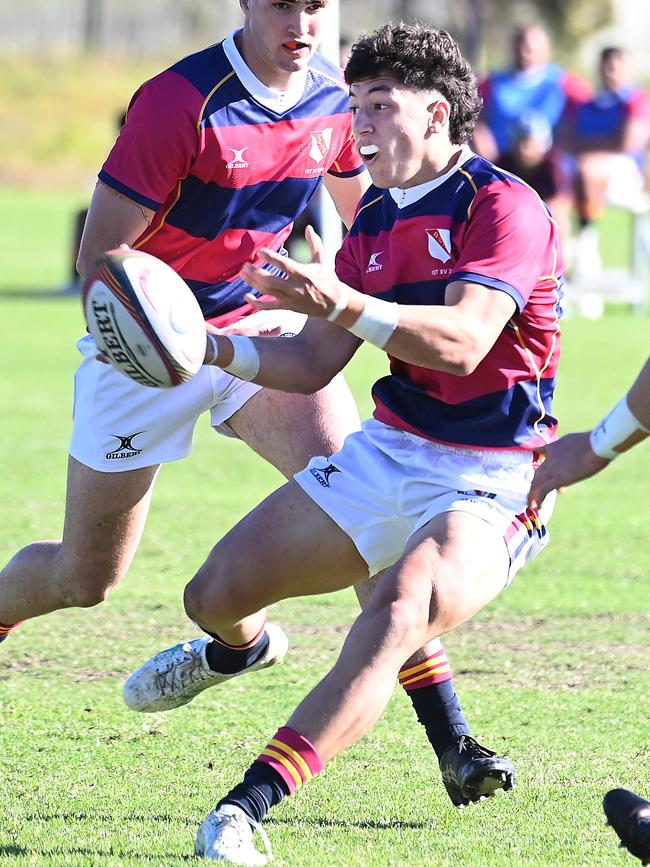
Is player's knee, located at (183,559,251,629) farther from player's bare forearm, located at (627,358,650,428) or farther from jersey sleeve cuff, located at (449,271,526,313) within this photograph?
player's bare forearm, located at (627,358,650,428)

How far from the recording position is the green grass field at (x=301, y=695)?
3861mm

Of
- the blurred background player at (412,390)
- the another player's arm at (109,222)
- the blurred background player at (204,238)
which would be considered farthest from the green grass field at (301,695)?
the another player's arm at (109,222)

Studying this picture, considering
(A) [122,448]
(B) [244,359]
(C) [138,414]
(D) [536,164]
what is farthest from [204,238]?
(D) [536,164]

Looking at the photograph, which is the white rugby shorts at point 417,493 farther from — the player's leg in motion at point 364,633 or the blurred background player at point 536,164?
the blurred background player at point 536,164

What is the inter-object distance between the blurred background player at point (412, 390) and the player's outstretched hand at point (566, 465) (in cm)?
24

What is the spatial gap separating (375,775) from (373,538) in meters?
0.78

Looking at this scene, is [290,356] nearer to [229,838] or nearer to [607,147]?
[229,838]

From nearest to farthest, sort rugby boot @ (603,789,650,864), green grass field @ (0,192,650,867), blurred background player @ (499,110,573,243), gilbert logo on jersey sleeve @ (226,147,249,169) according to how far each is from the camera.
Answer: rugby boot @ (603,789,650,864) < green grass field @ (0,192,650,867) < gilbert logo on jersey sleeve @ (226,147,249,169) < blurred background player @ (499,110,573,243)

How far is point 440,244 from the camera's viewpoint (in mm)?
4012

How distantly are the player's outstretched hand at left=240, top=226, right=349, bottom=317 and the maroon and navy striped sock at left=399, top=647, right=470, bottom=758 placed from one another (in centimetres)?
127

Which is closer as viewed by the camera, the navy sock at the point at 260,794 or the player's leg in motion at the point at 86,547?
the navy sock at the point at 260,794

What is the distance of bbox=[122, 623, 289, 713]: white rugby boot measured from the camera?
4.70 metres

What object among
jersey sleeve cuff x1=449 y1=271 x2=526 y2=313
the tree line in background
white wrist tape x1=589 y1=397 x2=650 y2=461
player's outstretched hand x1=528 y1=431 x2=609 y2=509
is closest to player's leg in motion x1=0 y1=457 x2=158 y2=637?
jersey sleeve cuff x1=449 y1=271 x2=526 y2=313

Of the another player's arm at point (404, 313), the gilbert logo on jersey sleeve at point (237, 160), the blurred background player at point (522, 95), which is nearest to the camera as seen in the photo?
the another player's arm at point (404, 313)
